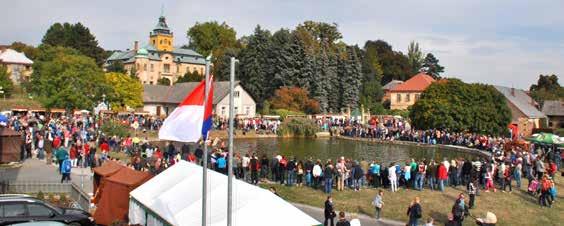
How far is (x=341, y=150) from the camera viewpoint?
45.2 meters

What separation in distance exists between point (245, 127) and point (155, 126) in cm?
912

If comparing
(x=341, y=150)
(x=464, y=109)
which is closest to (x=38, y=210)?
(x=341, y=150)

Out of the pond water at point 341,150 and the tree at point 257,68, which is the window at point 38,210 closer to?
the pond water at point 341,150

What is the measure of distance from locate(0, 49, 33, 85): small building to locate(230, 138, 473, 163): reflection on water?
59.4 metres

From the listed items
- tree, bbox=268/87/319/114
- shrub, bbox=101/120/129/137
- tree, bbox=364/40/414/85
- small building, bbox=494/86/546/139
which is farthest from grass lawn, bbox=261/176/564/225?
tree, bbox=364/40/414/85

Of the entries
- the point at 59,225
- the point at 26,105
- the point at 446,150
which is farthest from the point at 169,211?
the point at 26,105

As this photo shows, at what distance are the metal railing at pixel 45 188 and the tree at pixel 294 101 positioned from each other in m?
46.4

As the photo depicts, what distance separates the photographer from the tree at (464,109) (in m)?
53.1

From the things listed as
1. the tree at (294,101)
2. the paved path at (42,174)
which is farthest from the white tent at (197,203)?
the tree at (294,101)

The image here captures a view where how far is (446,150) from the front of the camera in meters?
46.9

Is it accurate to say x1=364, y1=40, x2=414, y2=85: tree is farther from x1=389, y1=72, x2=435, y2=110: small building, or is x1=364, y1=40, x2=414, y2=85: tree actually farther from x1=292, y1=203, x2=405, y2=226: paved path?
x1=292, y1=203, x2=405, y2=226: paved path

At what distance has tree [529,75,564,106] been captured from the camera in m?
91.2

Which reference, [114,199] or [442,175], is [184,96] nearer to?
[442,175]

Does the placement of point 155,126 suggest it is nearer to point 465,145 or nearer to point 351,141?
point 351,141
